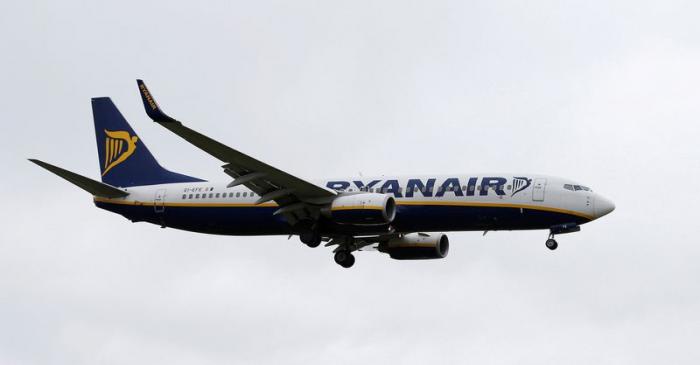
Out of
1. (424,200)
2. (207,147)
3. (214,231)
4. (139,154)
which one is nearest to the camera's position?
(207,147)

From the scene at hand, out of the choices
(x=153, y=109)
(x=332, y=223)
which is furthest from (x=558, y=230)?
(x=153, y=109)

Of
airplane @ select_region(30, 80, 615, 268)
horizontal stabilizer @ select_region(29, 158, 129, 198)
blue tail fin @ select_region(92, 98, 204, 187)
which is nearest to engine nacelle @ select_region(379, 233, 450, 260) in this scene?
airplane @ select_region(30, 80, 615, 268)

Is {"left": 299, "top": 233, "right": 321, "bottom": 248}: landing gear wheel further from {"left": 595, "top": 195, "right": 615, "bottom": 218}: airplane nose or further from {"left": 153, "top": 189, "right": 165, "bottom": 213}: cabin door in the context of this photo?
{"left": 595, "top": 195, "right": 615, "bottom": 218}: airplane nose

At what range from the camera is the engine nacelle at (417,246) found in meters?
59.9

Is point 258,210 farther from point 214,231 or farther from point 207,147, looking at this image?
point 207,147

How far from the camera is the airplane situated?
A: 52688mm

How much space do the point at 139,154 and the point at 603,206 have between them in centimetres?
2272

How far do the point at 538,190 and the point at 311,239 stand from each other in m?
9.79

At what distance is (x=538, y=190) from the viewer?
53.0 m

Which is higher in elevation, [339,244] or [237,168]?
[237,168]

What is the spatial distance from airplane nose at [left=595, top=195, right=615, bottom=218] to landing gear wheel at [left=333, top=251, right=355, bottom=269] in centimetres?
1221

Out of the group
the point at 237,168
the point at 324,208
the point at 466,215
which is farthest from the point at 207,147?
the point at 466,215

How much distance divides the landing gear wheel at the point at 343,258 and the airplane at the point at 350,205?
5 cm

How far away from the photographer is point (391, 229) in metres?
54.6
